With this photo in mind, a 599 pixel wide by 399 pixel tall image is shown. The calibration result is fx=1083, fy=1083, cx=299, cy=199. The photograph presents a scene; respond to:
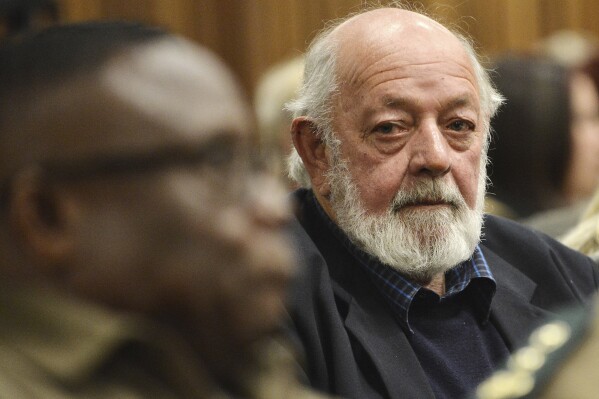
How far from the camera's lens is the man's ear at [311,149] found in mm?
2734

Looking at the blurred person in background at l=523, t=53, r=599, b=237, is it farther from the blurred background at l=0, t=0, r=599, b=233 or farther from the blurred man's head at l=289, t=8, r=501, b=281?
the blurred man's head at l=289, t=8, r=501, b=281

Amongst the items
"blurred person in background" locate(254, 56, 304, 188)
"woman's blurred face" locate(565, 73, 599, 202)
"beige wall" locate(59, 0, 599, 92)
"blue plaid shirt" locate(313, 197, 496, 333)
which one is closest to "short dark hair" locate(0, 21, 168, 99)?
"blue plaid shirt" locate(313, 197, 496, 333)

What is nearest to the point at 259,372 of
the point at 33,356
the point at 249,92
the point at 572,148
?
the point at 33,356

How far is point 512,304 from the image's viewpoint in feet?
8.61

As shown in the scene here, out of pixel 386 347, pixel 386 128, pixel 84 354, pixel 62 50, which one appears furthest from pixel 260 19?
pixel 84 354

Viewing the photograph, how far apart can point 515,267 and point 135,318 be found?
1791 mm

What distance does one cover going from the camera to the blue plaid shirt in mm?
2463

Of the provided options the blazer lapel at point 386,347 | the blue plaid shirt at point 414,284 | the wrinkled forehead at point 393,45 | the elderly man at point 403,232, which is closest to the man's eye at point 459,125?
the elderly man at point 403,232

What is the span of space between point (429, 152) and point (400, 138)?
0.08 m

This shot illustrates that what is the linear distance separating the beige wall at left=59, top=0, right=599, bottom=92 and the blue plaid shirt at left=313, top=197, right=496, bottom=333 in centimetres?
294

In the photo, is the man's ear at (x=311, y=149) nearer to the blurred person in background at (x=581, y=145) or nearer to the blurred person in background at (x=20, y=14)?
the blurred person in background at (x=581, y=145)

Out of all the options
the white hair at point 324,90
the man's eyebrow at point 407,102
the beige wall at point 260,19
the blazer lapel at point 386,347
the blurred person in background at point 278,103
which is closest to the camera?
the blazer lapel at point 386,347

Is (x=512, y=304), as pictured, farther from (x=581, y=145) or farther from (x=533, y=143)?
(x=581, y=145)

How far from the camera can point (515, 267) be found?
2795 millimetres
